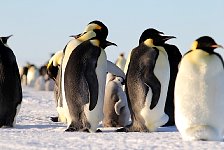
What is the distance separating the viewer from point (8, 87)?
393 inches

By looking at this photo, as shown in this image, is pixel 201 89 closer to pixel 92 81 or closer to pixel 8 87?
pixel 92 81

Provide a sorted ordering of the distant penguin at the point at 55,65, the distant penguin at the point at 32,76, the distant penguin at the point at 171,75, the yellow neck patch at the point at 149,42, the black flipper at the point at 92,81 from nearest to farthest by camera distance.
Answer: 1. the black flipper at the point at 92,81
2. the yellow neck patch at the point at 149,42
3. the distant penguin at the point at 171,75
4. the distant penguin at the point at 55,65
5. the distant penguin at the point at 32,76

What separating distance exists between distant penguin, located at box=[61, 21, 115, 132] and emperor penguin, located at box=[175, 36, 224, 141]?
5.68 feet

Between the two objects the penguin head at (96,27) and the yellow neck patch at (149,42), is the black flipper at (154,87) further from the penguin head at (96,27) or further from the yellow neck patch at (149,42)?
the penguin head at (96,27)

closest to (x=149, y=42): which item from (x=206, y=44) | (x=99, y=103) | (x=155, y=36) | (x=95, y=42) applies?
(x=155, y=36)

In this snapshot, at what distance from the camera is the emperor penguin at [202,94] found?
7.04 metres

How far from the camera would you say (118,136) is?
7.68m

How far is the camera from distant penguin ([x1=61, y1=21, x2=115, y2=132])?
862cm

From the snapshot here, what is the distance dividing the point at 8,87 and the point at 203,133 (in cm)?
405

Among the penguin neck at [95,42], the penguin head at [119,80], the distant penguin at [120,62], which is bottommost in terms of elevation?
the distant penguin at [120,62]

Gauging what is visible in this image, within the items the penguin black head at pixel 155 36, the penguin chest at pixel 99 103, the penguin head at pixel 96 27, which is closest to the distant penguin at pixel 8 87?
the penguin head at pixel 96 27

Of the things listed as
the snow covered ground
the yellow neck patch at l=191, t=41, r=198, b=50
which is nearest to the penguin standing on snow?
the snow covered ground

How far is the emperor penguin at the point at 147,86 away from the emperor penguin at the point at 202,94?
4.05 feet

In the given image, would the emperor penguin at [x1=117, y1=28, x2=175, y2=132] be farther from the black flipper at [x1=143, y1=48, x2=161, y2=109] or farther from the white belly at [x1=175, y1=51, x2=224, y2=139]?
the white belly at [x1=175, y1=51, x2=224, y2=139]
